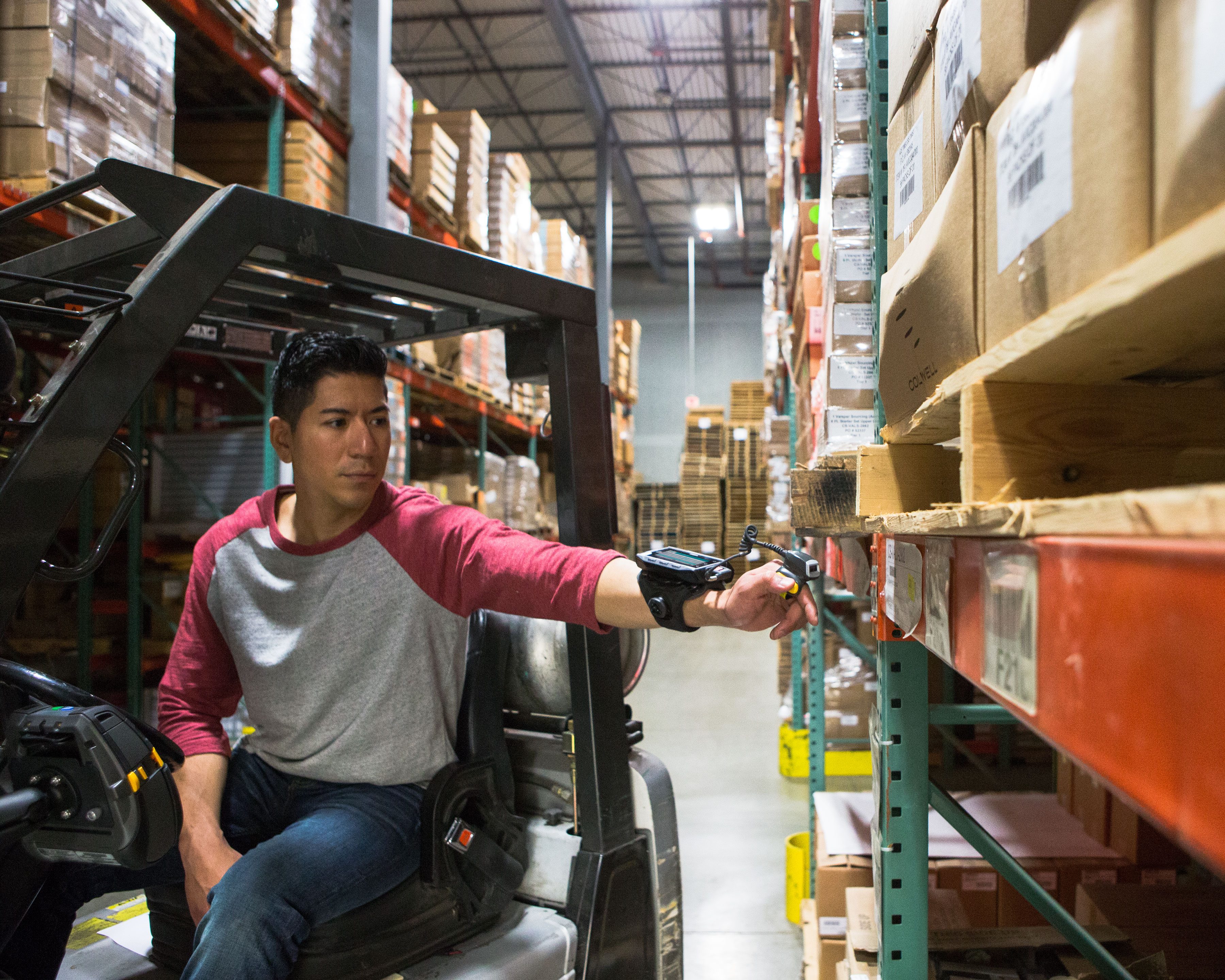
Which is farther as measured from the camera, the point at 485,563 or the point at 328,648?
the point at 328,648

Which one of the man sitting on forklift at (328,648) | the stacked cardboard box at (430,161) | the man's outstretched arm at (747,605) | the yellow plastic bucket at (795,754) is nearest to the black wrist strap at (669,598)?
the man's outstretched arm at (747,605)

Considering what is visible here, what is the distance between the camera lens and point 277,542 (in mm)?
2240

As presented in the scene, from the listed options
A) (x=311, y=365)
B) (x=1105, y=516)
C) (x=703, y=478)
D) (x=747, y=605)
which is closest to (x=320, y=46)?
A: (x=311, y=365)

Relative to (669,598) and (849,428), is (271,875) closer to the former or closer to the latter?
(669,598)

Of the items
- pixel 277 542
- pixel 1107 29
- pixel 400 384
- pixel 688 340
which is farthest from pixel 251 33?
pixel 688 340

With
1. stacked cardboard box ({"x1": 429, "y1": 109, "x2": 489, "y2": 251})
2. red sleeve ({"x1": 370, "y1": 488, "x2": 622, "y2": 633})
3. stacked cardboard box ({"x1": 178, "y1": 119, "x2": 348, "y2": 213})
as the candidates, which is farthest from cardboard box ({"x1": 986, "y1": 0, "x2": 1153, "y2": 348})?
stacked cardboard box ({"x1": 429, "y1": 109, "x2": 489, "y2": 251})

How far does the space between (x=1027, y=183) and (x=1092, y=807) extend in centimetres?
303

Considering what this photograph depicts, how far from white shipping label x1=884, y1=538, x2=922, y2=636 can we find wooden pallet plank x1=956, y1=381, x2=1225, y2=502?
277mm

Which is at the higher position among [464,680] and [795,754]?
[464,680]

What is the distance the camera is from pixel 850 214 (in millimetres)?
2311

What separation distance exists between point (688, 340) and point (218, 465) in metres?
17.5

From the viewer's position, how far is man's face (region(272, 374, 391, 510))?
2137mm

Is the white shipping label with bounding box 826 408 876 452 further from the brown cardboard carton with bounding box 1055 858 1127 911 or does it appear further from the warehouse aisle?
the warehouse aisle

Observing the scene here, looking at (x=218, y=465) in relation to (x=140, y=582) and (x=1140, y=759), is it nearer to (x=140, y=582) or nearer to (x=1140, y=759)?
(x=140, y=582)
